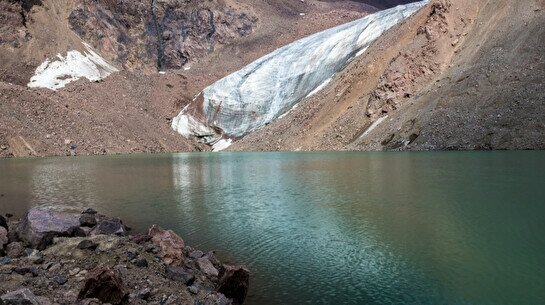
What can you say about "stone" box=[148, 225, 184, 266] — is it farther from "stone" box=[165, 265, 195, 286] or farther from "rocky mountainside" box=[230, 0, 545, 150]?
"rocky mountainside" box=[230, 0, 545, 150]

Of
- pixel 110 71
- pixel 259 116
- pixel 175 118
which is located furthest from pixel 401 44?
pixel 110 71

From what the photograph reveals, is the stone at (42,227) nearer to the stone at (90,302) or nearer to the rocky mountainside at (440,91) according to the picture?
the stone at (90,302)

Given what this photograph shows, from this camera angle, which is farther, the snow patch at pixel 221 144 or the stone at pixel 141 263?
the snow patch at pixel 221 144

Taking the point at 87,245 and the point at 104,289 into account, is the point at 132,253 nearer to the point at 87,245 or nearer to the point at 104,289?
the point at 87,245

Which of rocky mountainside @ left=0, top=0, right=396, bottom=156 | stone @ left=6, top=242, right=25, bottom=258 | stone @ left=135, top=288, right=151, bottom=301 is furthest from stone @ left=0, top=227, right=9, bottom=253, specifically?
rocky mountainside @ left=0, top=0, right=396, bottom=156

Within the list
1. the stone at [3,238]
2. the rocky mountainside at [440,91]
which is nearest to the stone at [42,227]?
the stone at [3,238]

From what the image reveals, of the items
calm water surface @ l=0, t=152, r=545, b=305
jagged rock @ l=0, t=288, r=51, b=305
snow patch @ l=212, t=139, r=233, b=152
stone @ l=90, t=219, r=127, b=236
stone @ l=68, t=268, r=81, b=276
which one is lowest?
snow patch @ l=212, t=139, r=233, b=152

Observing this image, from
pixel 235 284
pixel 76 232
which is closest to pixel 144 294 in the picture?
pixel 235 284
